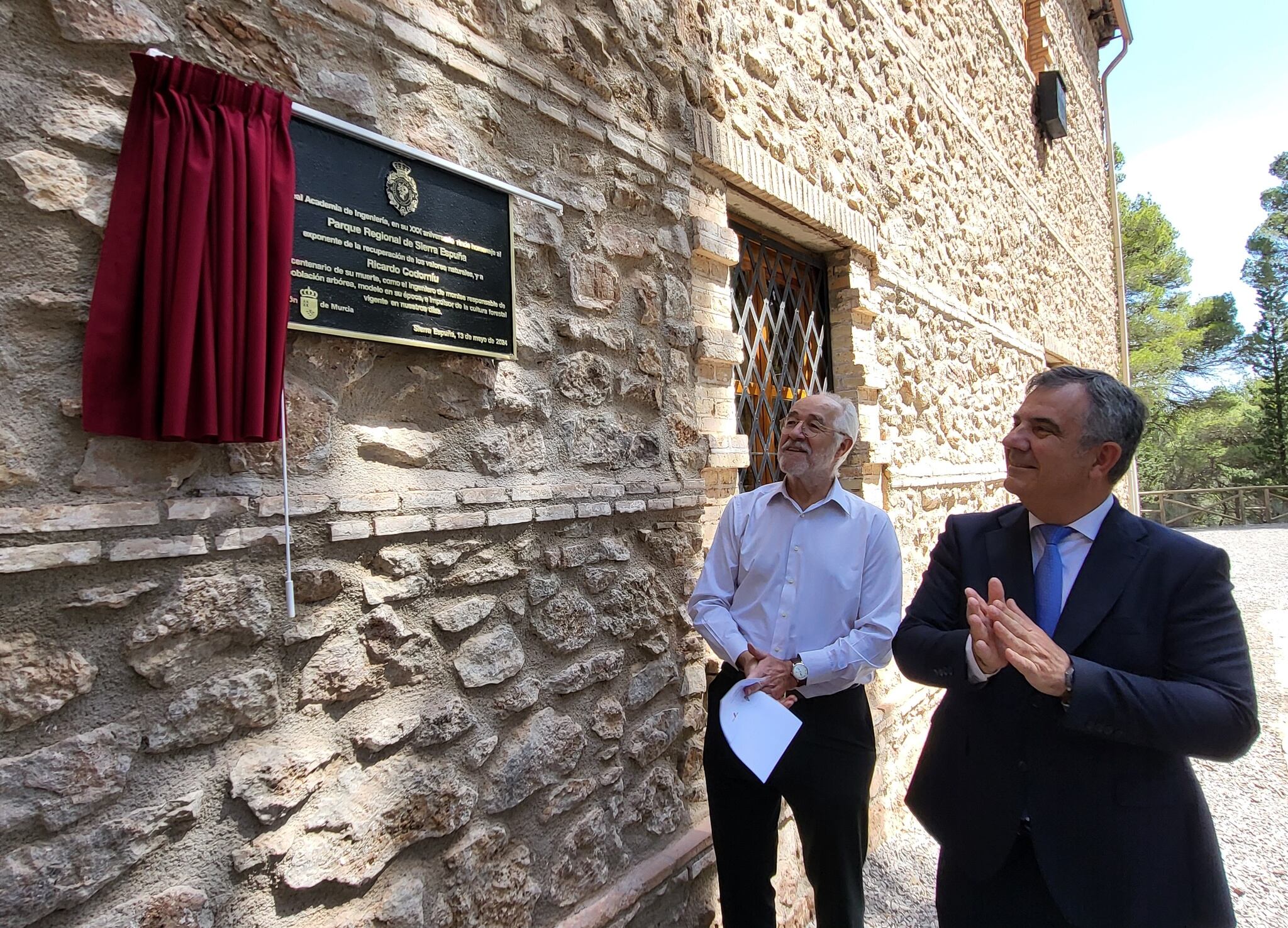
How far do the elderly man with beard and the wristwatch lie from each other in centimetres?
71

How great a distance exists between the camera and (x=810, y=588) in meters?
2.35

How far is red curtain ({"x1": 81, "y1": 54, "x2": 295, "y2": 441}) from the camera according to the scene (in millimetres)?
1334

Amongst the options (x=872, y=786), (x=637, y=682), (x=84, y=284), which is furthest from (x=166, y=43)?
(x=872, y=786)

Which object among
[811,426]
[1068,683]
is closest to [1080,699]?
[1068,683]

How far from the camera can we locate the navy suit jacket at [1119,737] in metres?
1.49

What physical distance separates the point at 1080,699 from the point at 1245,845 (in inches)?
146

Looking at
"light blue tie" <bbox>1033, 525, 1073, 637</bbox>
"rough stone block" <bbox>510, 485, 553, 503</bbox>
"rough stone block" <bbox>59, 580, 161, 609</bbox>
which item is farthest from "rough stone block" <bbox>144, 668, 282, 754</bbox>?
"light blue tie" <bbox>1033, 525, 1073, 637</bbox>

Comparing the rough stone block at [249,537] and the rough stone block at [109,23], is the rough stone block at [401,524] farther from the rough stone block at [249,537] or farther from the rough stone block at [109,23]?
the rough stone block at [109,23]

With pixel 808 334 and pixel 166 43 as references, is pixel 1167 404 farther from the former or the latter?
pixel 166 43

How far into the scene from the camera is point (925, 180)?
5.03 m

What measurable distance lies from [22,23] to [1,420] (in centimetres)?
73

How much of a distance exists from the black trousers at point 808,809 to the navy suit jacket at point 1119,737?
46 cm

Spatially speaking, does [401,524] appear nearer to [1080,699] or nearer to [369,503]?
[369,503]

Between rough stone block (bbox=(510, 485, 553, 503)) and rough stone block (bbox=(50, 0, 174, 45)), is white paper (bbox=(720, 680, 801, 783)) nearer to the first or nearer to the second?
rough stone block (bbox=(510, 485, 553, 503))
